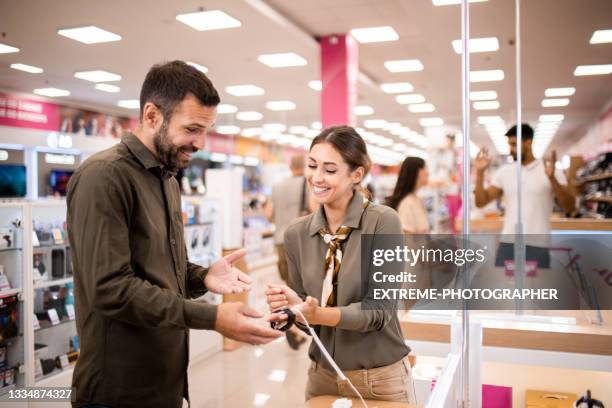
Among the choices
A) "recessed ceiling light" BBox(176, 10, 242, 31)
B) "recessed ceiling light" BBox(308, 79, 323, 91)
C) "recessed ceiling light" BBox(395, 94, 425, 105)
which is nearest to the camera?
"recessed ceiling light" BBox(176, 10, 242, 31)

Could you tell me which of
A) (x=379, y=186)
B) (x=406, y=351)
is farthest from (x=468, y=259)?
(x=379, y=186)

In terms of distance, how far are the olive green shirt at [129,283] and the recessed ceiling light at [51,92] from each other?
31.2 ft

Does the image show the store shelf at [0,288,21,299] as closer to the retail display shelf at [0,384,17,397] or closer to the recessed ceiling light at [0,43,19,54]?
the retail display shelf at [0,384,17,397]

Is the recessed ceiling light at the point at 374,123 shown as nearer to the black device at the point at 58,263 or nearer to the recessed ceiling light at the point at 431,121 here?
the recessed ceiling light at the point at 431,121

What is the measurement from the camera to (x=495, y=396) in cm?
236

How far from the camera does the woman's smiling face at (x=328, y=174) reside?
65.9 inches

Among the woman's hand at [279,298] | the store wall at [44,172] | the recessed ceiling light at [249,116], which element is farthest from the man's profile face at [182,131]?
the recessed ceiling light at [249,116]

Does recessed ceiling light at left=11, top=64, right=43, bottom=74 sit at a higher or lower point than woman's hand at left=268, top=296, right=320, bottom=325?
higher

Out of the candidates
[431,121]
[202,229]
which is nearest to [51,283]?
[202,229]

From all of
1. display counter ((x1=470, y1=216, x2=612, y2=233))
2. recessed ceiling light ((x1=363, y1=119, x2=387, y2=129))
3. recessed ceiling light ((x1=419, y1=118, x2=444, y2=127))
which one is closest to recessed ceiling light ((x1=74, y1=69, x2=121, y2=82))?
display counter ((x1=470, y1=216, x2=612, y2=233))

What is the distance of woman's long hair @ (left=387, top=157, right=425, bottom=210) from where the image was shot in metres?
3.22

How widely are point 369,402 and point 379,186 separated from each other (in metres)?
14.3

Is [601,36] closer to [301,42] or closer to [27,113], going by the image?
[301,42]

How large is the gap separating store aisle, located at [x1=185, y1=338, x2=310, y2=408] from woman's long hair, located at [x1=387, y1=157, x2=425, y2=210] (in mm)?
1503
